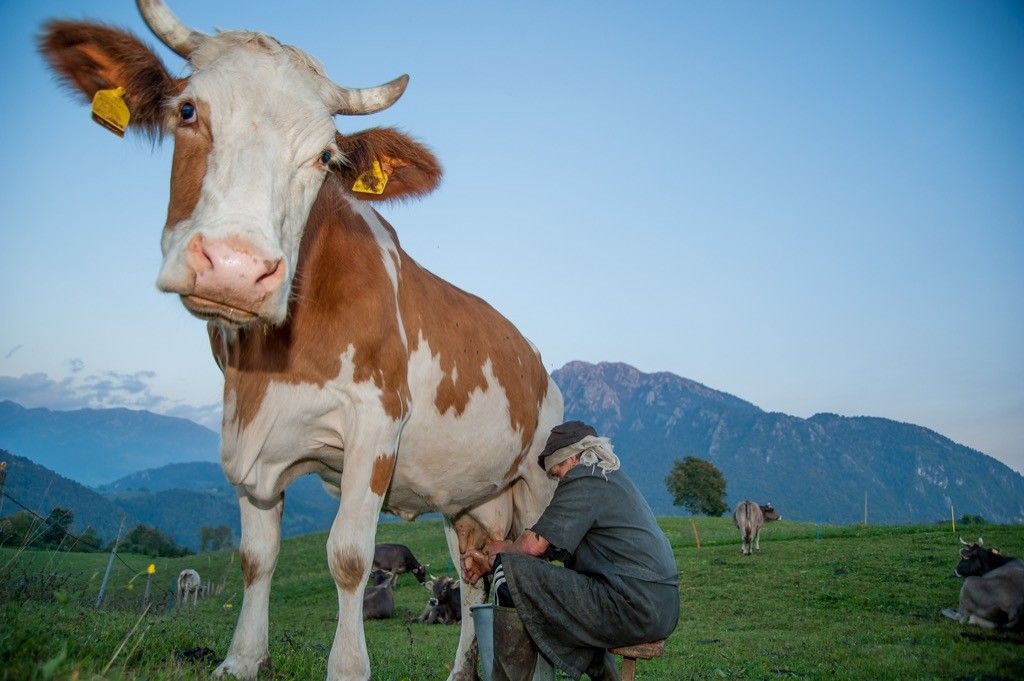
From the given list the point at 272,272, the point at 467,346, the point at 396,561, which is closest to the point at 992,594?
the point at 467,346

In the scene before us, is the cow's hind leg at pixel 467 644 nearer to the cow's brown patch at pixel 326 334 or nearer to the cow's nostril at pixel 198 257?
the cow's brown patch at pixel 326 334

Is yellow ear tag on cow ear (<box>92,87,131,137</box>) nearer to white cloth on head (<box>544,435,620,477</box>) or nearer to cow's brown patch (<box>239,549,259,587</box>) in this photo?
cow's brown patch (<box>239,549,259,587</box>)

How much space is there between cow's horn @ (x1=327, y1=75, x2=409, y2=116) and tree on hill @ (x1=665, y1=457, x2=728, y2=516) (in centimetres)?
7835

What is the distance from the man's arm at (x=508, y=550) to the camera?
16.9ft

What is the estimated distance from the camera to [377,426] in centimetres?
523

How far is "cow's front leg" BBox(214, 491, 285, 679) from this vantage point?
532 cm

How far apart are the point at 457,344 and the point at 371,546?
204 centimetres

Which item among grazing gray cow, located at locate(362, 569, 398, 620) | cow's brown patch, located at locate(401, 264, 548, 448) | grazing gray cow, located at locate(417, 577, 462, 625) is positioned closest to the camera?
cow's brown patch, located at locate(401, 264, 548, 448)

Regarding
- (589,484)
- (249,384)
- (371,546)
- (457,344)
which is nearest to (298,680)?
(371,546)

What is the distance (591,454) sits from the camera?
553cm

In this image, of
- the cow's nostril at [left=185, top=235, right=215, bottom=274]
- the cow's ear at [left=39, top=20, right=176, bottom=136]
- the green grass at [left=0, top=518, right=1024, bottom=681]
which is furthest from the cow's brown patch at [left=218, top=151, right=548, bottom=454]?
the green grass at [left=0, top=518, right=1024, bottom=681]

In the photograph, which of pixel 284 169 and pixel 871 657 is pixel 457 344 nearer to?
pixel 284 169

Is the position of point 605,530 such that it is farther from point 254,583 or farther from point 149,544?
point 149,544

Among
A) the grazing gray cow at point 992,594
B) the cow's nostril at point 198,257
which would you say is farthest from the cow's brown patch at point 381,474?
the grazing gray cow at point 992,594
